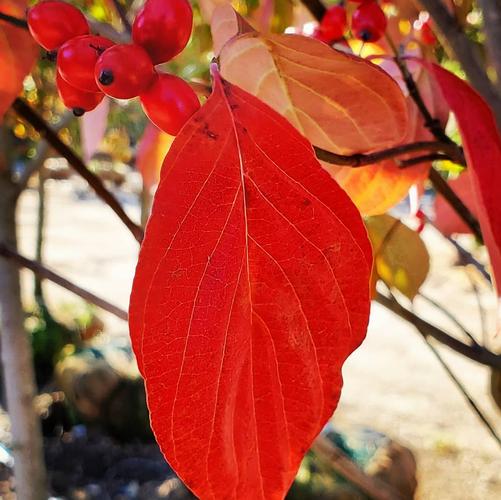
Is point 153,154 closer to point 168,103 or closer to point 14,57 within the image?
point 14,57

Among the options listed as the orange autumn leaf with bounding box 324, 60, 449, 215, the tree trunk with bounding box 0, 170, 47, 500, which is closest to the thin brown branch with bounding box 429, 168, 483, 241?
the orange autumn leaf with bounding box 324, 60, 449, 215

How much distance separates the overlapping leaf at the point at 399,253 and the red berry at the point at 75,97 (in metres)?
0.23

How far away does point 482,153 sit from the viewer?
22cm

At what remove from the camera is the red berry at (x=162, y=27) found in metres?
0.20

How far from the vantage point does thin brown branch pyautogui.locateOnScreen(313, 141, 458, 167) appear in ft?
0.79

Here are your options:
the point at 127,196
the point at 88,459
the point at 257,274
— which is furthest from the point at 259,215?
the point at 127,196

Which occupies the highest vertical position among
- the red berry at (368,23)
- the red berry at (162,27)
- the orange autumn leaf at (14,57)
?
the red berry at (368,23)

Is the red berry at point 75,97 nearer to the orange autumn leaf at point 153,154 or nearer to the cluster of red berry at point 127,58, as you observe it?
the cluster of red berry at point 127,58

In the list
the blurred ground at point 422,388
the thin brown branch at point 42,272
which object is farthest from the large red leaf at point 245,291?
the blurred ground at point 422,388

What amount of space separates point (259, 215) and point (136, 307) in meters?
0.04

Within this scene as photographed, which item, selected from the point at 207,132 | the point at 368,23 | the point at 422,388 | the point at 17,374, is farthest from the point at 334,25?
the point at 422,388

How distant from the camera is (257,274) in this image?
0.19 meters

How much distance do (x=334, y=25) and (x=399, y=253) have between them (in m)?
0.15

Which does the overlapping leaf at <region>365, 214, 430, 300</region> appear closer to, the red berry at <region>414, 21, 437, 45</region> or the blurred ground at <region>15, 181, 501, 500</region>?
the red berry at <region>414, 21, 437, 45</region>
